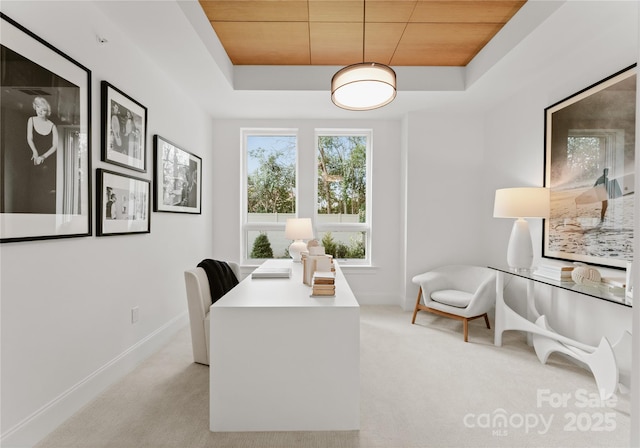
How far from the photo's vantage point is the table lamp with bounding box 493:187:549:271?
9.35 feet

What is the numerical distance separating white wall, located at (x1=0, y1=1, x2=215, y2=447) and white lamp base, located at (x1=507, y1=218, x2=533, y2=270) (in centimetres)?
333

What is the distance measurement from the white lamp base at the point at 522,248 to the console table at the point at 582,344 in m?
0.11

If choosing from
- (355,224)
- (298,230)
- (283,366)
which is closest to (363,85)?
(298,230)

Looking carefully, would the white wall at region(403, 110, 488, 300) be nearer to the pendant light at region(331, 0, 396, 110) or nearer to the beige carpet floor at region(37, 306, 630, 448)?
the beige carpet floor at region(37, 306, 630, 448)

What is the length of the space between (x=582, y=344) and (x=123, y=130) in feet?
12.4

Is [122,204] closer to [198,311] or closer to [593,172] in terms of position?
[198,311]

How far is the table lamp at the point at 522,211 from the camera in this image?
285cm

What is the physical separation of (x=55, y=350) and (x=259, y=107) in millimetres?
3156

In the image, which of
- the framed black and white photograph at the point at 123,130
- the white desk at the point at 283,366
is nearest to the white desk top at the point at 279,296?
the white desk at the point at 283,366

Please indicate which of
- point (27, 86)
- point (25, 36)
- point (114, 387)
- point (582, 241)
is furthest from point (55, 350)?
point (582, 241)

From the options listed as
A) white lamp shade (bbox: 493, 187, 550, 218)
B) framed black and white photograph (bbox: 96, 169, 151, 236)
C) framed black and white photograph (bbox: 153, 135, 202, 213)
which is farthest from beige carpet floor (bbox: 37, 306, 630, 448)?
framed black and white photograph (bbox: 153, 135, 202, 213)

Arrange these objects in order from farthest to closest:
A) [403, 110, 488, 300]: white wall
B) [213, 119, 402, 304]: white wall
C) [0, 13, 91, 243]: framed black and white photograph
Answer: [213, 119, 402, 304]: white wall, [403, 110, 488, 300]: white wall, [0, 13, 91, 243]: framed black and white photograph

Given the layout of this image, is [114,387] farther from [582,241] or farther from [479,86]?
[479,86]

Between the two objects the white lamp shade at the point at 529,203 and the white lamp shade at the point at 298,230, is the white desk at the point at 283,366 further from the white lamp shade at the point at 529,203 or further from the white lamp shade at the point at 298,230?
the white lamp shade at the point at 529,203
